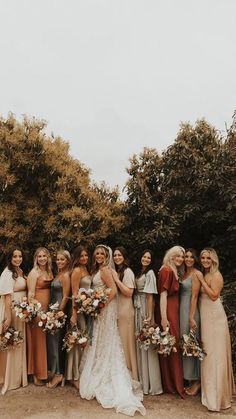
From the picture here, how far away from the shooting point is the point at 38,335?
6527 mm

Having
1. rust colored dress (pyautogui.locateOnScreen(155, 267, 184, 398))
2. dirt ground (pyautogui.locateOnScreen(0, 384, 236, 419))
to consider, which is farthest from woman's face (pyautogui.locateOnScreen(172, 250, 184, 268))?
dirt ground (pyautogui.locateOnScreen(0, 384, 236, 419))

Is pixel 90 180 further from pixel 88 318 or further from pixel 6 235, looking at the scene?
pixel 88 318

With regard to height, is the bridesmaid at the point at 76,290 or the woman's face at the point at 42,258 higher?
the woman's face at the point at 42,258

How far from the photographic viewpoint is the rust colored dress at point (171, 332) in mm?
6125

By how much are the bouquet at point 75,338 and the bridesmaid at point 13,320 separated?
2.79 feet

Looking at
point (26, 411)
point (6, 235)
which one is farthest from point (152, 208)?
point (26, 411)

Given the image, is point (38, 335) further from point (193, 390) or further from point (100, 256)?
point (193, 390)

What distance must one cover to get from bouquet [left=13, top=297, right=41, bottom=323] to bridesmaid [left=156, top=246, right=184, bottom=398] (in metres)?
1.98

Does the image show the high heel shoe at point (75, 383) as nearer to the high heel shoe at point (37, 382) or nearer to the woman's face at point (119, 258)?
the high heel shoe at point (37, 382)

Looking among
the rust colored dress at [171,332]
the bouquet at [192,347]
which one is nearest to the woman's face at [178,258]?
the rust colored dress at [171,332]

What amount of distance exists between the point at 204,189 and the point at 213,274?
4668 millimetres

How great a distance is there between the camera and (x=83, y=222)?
33.4ft

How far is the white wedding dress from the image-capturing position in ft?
18.5

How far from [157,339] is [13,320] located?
2.46m
